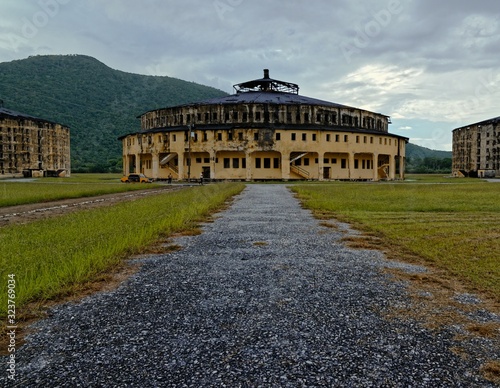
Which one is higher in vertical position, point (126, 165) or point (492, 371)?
point (126, 165)

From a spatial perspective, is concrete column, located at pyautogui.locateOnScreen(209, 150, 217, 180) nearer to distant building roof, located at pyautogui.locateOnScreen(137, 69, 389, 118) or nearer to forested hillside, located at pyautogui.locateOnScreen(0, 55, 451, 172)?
distant building roof, located at pyautogui.locateOnScreen(137, 69, 389, 118)

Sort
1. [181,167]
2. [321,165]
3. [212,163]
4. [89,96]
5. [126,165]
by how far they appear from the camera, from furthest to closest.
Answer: [89,96] → [126,165] → [181,167] → [321,165] → [212,163]

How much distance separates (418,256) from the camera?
7.76 metres

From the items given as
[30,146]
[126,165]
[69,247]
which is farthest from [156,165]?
[69,247]

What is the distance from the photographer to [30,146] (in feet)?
261

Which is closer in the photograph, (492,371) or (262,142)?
(492,371)

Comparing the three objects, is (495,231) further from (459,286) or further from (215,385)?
(215,385)

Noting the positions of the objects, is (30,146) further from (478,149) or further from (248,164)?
(478,149)

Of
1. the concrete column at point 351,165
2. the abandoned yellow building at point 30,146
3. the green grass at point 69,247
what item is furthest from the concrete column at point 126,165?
the green grass at point 69,247

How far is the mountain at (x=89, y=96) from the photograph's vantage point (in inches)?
4990

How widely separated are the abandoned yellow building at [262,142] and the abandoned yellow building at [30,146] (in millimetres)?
→ 27068

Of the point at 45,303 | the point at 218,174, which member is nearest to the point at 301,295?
the point at 45,303

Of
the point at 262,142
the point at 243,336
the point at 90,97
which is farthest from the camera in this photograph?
the point at 90,97

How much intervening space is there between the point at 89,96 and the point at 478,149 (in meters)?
137
